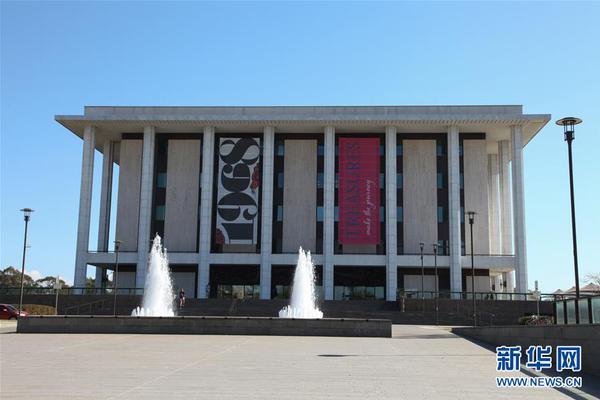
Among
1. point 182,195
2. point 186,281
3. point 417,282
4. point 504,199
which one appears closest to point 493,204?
point 504,199

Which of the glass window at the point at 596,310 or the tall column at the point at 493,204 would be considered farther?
the tall column at the point at 493,204

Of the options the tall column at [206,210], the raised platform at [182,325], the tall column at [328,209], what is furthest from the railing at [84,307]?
the raised platform at [182,325]

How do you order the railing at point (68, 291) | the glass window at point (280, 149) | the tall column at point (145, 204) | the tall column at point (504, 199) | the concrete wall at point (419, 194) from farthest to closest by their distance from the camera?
the glass window at point (280, 149) < the tall column at point (504, 199) < the concrete wall at point (419, 194) < the tall column at point (145, 204) < the railing at point (68, 291)

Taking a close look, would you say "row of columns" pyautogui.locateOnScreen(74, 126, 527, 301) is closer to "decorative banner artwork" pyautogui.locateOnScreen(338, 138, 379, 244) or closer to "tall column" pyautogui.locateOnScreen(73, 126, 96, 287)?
"tall column" pyautogui.locateOnScreen(73, 126, 96, 287)

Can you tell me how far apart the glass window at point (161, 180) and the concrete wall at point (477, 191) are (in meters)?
27.9

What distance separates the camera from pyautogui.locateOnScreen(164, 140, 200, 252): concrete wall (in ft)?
196

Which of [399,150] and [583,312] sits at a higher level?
[399,150]

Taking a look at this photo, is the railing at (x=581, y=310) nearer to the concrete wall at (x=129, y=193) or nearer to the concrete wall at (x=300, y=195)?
the concrete wall at (x=300, y=195)

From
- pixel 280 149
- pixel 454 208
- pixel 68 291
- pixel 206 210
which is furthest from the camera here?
pixel 280 149

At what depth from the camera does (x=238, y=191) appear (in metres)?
58.8

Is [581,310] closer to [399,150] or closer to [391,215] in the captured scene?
[391,215]

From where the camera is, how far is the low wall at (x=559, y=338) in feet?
42.2

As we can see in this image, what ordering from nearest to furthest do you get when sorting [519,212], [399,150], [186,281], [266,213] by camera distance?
[519,212], [266,213], [186,281], [399,150]

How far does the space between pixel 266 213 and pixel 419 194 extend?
14.2 metres
